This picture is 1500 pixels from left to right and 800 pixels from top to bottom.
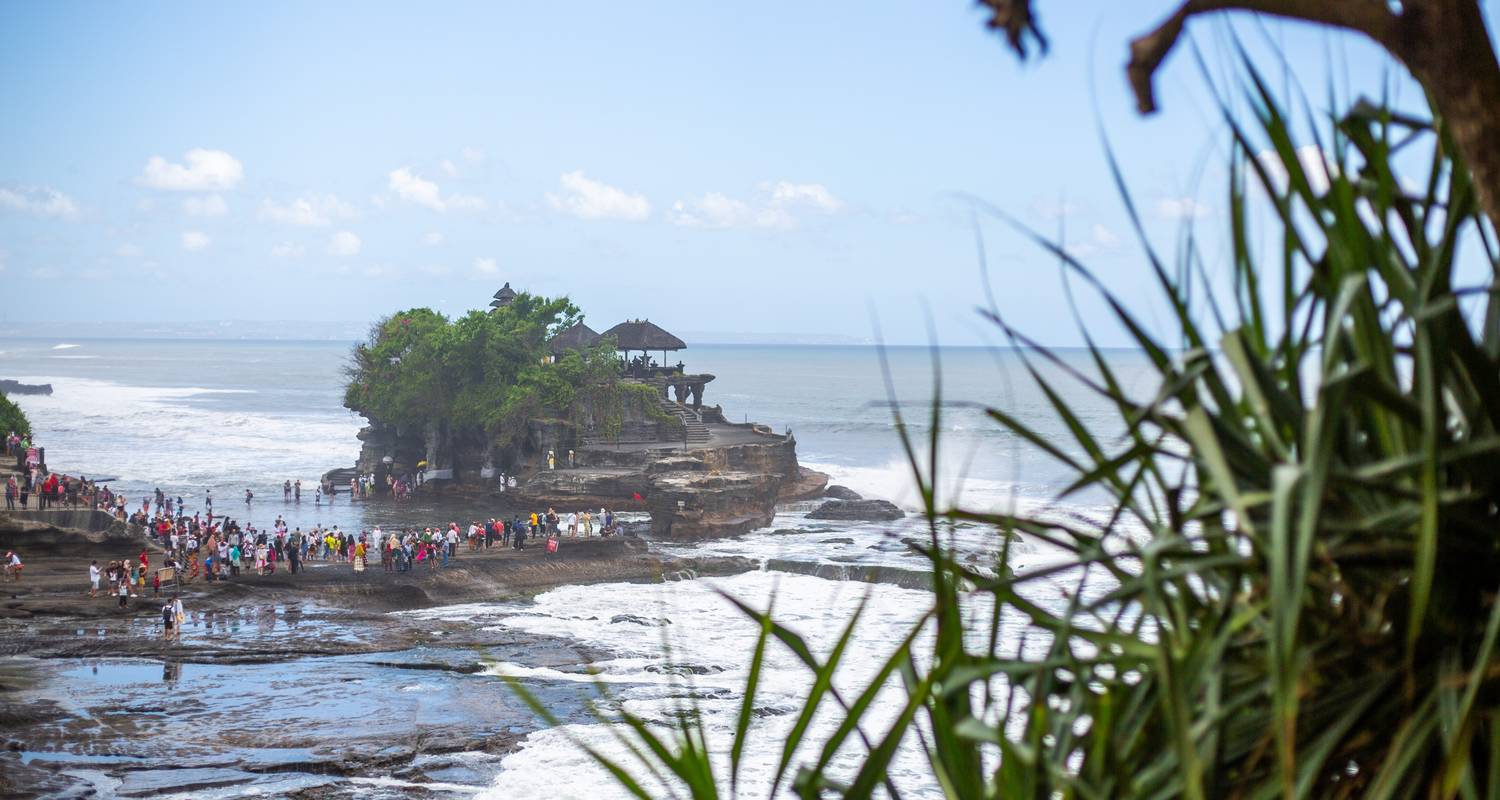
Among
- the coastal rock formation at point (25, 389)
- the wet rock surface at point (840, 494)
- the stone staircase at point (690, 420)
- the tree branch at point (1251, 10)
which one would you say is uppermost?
the tree branch at point (1251, 10)

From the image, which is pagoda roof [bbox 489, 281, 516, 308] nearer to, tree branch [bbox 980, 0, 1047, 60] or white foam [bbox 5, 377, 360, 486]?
white foam [bbox 5, 377, 360, 486]

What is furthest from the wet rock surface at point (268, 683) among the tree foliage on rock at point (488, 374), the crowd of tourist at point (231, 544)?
the tree foliage on rock at point (488, 374)

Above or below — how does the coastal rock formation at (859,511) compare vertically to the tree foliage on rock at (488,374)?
below

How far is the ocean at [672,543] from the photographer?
15445 millimetres

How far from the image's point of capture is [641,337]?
49.2 metres

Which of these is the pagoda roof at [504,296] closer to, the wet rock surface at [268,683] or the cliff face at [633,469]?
the cliff face at [633,469]

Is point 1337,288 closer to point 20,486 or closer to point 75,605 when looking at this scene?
point 75,605

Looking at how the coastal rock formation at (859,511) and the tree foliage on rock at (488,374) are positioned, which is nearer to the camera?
the coastal rock formation at (859,511)

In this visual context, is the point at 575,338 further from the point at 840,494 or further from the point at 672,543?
the point at 672,543

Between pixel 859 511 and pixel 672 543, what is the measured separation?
8123 millimetres

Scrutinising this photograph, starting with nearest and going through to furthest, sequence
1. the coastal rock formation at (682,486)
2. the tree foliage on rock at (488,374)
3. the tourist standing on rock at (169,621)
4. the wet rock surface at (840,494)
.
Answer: the tourist standing on rock at (169,621)
the coastal rock formation at (682,486)
the tree foliage on rock at (488,374)
the wet rock surface at (840,494)

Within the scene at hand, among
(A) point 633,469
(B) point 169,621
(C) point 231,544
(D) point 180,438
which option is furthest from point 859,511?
(D) point 180,438

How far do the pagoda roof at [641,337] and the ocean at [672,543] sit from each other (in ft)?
29.0

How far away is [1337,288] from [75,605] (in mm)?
24316
